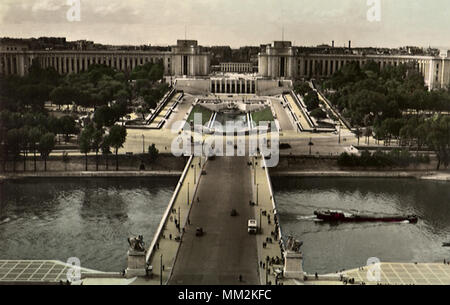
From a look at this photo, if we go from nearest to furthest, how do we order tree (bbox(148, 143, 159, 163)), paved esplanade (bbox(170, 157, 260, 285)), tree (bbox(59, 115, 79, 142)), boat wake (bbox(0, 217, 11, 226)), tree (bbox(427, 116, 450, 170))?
paved esplanade (bbox(170, 157, 260, 285)), boat wake (bbox(0, 217, 11, 226)), tree (bbox(148, 143, 159, 163)), tree (bbox(427, 116, 450, 170)), tree (bbox(59, 115, 79, 142))

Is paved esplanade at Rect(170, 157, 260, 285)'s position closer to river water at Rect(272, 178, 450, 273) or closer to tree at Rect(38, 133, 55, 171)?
river water at Rect(272, 178, 450, 273)

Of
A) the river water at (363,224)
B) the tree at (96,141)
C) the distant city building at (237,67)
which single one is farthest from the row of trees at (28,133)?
the distant city building at (237,67)

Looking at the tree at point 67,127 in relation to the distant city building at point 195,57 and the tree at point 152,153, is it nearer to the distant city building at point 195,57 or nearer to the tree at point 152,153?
the tree at point 152,153

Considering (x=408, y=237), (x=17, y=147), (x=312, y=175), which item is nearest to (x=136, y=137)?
(x=17, y=147)

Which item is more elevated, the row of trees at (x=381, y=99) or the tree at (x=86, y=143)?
the row of trees at (x=381, y=99)

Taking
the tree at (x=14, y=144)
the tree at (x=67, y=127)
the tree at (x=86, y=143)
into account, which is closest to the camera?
the tree at (x=14, y=144)

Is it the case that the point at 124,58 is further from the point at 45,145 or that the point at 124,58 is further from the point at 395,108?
the point at 45,145

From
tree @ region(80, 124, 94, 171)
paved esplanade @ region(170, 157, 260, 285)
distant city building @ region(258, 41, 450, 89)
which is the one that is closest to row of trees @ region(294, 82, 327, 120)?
distant city building @ region(258, 41, 450, 89)
